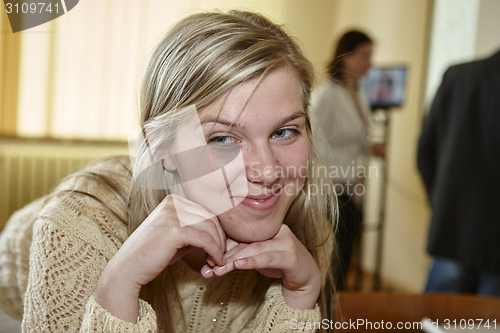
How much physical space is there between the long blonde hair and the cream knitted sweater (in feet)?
0.19

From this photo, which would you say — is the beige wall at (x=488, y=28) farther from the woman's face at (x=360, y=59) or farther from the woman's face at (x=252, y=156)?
the woman's face at (x=252, y=156)

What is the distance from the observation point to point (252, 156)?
483mm

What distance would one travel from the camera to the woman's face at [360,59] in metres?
1.92

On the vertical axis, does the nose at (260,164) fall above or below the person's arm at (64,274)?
above

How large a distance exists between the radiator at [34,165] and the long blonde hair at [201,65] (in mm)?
249

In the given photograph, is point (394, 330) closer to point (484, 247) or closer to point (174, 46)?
point (174, 46)

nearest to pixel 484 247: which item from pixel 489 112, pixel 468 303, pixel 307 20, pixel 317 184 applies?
pixel 489 112

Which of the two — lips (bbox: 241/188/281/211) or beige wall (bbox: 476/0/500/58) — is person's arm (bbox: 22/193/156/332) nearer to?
lips (bbox: 241/188/281/211)

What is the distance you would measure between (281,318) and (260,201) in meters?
0.22

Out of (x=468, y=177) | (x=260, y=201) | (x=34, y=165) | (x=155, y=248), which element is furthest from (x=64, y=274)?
(x=468, y=177)

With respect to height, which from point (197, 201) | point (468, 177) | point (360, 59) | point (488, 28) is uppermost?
point (488, 28)

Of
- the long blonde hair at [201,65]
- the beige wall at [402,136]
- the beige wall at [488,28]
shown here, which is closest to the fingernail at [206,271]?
the long blonde hair at [201,65]

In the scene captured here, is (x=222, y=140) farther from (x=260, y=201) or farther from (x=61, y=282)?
(x=61, y=282)

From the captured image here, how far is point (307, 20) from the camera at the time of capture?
696 mm
